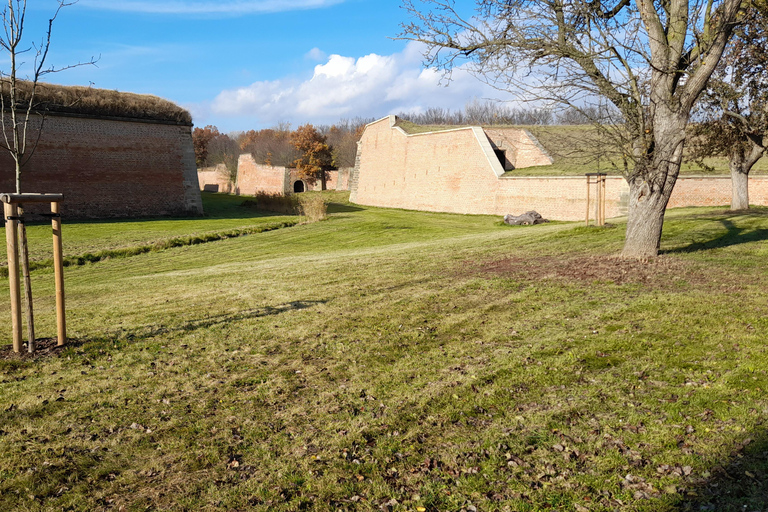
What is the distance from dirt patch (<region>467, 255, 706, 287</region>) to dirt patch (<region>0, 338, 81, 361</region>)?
632 centimetres

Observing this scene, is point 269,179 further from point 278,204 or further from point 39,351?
point 39,351

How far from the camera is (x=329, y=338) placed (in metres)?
6.12

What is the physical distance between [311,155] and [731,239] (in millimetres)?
51447

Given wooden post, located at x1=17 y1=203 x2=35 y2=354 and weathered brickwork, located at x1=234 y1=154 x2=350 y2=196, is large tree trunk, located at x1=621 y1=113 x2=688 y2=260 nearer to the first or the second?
wooden post, located at x1=17 y1=203 x2=35 y2=354

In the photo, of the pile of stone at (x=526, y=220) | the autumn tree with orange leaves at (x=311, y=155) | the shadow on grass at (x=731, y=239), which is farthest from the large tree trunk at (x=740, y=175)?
the autumn tree with orange leaves at (x=311, y=155)

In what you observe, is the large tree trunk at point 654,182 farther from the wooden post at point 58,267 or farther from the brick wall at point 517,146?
the brick wall at point 517,146

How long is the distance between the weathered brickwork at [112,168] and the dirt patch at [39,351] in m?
22.8

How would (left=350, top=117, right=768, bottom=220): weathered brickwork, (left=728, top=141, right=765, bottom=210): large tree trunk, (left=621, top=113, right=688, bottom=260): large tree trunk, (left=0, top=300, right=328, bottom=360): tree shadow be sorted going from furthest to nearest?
(left=350, top=117, right=768, bottom=220): weathered brickwork < (left=728, top=141, right=765, bottom=210): large tree trunk < (left=621, top=113, right=688, bottom=260): large tree trunk < (left=0, top=300, right=328, bottom=360): tree shadow

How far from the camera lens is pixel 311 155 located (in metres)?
59.4

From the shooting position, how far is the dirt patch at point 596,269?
7898 mm

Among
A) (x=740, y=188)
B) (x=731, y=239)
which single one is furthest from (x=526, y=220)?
(x=731, y=239)

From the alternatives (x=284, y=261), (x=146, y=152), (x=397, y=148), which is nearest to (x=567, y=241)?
(x=284, y=261)

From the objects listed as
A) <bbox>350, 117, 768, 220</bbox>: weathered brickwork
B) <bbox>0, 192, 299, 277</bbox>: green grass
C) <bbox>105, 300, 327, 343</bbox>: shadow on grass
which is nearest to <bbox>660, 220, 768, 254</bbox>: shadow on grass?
<bbox>105, 300, 327, 343</bbox>: shadow on grass

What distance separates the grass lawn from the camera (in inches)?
127
